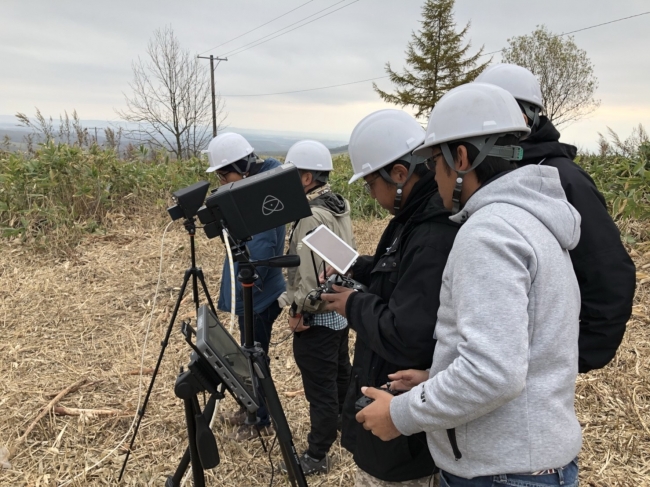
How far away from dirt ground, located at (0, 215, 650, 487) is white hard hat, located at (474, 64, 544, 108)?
207 cm

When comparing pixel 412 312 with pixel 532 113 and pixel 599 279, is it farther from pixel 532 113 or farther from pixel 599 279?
pixel 532 113

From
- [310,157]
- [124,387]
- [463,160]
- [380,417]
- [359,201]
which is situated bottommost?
[124,387]

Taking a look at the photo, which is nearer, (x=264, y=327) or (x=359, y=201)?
(x=264, y=327)

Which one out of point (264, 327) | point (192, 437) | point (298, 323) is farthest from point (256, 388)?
point (264, 327)

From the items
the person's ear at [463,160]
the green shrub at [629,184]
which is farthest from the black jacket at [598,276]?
the green shrub at [629,184]

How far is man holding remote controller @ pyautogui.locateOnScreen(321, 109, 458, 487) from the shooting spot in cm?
129

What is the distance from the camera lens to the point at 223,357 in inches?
50.4

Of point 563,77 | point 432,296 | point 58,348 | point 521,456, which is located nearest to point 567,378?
point 521,456

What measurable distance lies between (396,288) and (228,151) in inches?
81.1

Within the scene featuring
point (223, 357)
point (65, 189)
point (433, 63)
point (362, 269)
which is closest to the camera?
point (223, 357)

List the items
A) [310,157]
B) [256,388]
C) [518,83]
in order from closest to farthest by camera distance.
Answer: [256,388], [518,83], [310,157]

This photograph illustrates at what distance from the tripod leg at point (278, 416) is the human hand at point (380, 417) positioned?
1.63 ft

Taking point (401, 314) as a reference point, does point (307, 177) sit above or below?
above

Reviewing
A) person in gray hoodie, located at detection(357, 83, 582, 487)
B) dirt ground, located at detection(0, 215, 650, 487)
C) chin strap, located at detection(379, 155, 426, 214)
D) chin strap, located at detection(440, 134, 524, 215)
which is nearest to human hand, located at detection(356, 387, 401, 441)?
person in gray hoodie, located at detection(357, 83, 582, 487)
